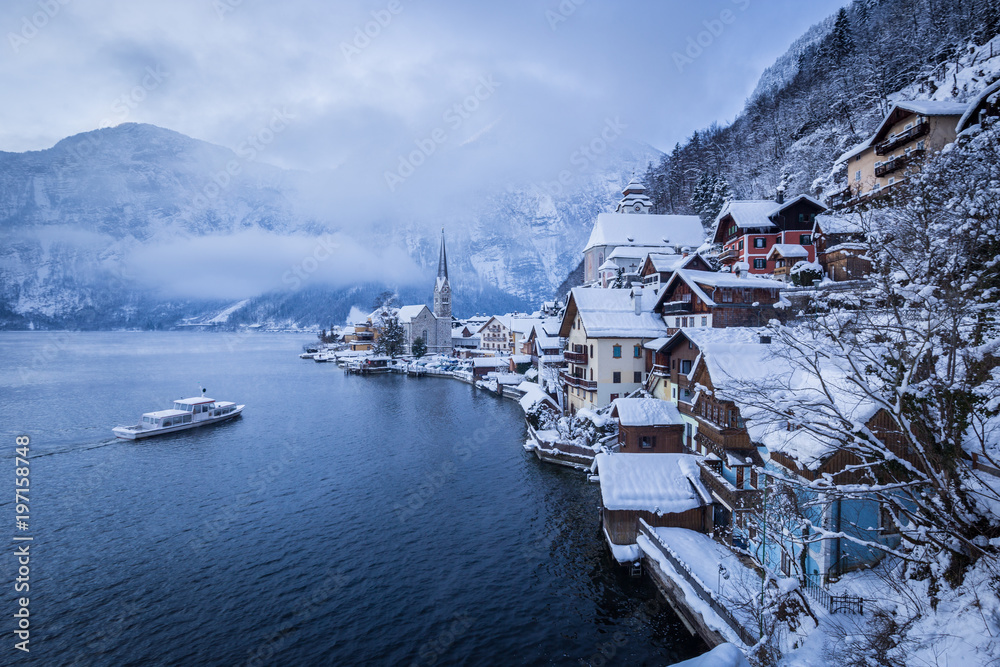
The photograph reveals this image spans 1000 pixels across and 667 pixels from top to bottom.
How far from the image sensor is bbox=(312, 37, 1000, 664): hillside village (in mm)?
7852

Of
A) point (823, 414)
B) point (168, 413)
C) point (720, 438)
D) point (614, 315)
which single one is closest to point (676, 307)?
point (614, 315)

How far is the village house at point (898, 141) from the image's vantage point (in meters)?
32.3

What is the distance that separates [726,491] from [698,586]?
186 inches

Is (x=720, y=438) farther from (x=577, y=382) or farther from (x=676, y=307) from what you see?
(x=577, y=382)

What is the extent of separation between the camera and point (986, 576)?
294 inches

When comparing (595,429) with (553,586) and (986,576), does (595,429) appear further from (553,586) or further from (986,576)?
(986,576)

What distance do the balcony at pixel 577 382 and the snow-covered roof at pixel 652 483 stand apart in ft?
46.6

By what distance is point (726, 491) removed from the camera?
62.8 ft

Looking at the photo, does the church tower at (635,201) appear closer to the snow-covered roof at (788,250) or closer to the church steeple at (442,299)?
the snow-covered roof at (788,250)

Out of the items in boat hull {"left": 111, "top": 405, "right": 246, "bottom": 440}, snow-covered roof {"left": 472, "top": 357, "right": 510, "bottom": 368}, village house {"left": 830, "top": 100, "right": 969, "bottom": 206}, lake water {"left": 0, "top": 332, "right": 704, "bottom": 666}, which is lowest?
lake water {"left": 0, "top": 332, "right": 704, "bottom": 666}

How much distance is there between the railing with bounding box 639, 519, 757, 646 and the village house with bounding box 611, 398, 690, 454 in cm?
818

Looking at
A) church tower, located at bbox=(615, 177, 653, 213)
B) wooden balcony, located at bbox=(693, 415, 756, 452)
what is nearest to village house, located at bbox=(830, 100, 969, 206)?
wooden balcony, located at bbox=(693, 415, 756, 452)

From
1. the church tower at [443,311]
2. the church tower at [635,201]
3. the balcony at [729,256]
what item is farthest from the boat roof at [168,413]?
the church tower at [443,311]

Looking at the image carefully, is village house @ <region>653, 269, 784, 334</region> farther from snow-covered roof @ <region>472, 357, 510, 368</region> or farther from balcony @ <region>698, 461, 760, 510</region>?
snow-covered roof @ <region>472, 357, 510, 368</region>
